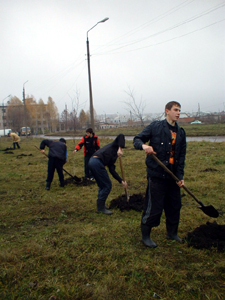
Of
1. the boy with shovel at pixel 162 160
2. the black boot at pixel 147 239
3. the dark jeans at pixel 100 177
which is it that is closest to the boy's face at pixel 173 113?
the boy with shovel at pixel 162 160

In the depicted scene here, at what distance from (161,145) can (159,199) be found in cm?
69

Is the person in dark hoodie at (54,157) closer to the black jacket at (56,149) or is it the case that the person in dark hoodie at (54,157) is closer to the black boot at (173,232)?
the black jacket at (56,149)

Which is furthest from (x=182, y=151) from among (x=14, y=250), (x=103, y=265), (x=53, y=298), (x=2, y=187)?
(x=2, y=187)

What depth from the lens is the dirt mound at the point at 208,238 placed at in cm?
346

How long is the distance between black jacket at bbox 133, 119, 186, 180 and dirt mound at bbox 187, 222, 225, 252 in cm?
88

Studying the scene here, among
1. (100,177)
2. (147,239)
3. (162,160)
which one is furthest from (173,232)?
(100,177)

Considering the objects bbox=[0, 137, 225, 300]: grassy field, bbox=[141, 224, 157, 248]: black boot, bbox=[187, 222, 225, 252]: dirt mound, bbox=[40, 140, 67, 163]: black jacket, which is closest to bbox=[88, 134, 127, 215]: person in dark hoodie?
bbox=[0, 137, 225, 300]: grassy field

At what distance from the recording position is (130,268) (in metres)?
3.07

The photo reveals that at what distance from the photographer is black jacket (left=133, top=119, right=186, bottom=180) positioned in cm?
342

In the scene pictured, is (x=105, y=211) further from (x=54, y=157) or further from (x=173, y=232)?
(x=54, y=157)

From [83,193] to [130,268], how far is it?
3795 mm

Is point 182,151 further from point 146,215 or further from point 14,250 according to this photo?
point 14,250

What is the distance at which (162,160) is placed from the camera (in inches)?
136

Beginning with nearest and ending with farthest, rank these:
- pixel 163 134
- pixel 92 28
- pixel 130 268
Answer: pixel 130 268 → pixel 163 134 → pixel 92 28
